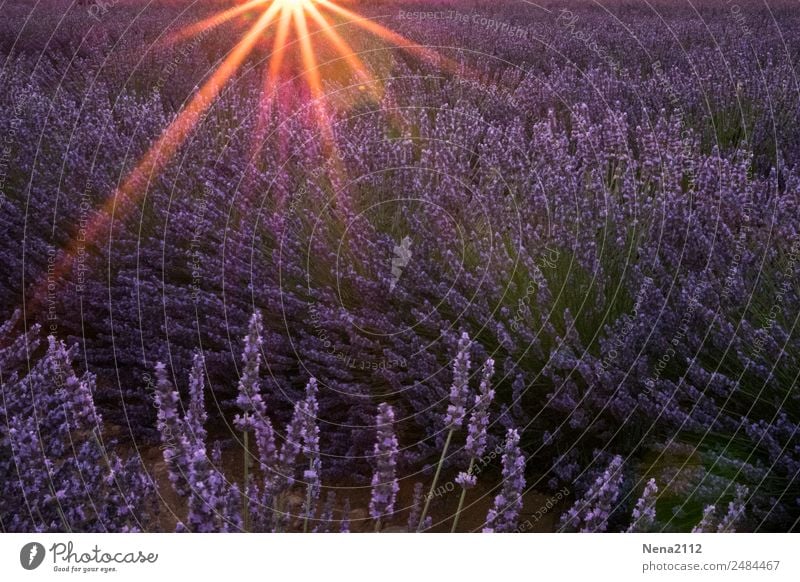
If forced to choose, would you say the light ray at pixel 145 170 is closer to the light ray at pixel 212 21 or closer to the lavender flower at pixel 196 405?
the light ray at pixel 212 21

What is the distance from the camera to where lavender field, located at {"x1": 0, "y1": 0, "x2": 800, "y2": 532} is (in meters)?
1.59

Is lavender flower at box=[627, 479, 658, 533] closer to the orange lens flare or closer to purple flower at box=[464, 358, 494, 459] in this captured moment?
purple flower at box=[464, 358, 494, 459]

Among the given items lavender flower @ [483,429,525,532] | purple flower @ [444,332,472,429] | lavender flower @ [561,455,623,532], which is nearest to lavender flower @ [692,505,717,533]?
lavender flower @ [561,455,623,532]

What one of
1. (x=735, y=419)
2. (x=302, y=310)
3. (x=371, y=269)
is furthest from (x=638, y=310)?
(x=302, y=310)

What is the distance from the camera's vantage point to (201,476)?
1.38m

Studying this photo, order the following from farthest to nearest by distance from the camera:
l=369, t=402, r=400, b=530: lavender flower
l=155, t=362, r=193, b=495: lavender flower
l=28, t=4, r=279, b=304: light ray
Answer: l=28, t=4, r=279, b=304: light ray < l=369, t=402, r=400, b=530: lavender flower < l=155, t=362, r=193, b=495: lavender flower

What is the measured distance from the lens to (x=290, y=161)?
2.49 meters

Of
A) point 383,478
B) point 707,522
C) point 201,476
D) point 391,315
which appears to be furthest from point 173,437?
point 707,522

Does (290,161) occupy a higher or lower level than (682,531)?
higher

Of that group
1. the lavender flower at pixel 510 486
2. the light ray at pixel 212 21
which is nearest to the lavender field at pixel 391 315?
the lavender flower at pixel 510 486

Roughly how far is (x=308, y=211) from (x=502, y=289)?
0.62m

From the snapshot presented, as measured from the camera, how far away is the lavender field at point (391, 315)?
1591 mm

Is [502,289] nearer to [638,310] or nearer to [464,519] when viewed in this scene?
[638,310]
